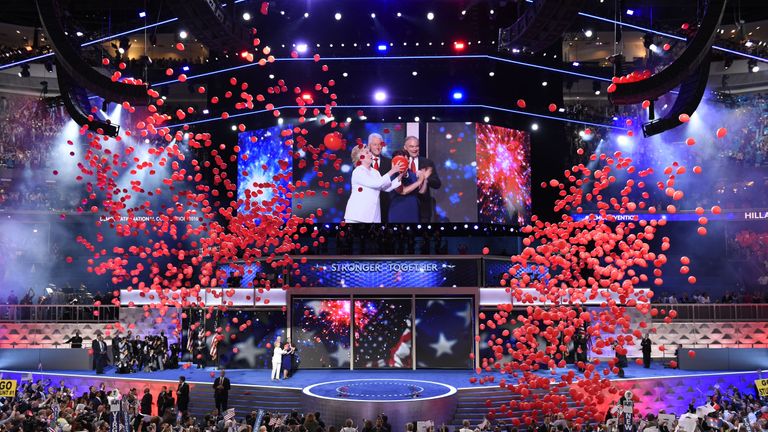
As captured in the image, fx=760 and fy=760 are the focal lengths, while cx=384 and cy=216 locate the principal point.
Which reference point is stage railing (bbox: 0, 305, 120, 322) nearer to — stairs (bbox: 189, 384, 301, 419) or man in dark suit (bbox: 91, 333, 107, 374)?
man in dark suit (bbox: 91, 333, 107, 374)

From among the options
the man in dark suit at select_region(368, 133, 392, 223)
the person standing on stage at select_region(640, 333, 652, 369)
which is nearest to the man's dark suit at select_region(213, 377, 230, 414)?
the man in dark suit at select_region(368, 133, 392, 223)

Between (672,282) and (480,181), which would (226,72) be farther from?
(672,282)

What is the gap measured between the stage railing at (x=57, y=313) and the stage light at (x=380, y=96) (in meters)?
11.1

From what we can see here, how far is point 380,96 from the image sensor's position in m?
26.1

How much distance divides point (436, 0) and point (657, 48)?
305 inches

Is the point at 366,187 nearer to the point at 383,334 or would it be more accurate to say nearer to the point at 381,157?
the point at 381,157

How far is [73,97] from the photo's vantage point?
14289mm

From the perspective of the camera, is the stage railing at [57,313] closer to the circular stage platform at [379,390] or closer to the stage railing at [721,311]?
the circular stage platform at [379,390]

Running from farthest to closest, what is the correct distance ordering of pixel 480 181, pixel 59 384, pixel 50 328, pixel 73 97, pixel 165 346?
pixel 480 181 < pixel 50 328 < pixel 165 346 < pixel 59 384 < pixel 73 97

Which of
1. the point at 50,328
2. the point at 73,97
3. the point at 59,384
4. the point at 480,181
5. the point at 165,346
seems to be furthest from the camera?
the point at 480,181

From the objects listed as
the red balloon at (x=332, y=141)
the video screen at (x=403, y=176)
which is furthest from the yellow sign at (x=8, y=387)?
the red balloon at (x=332, y=141)

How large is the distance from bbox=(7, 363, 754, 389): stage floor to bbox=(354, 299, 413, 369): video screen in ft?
1.35

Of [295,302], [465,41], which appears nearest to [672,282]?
[465,41]

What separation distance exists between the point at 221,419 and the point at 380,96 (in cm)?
1481
